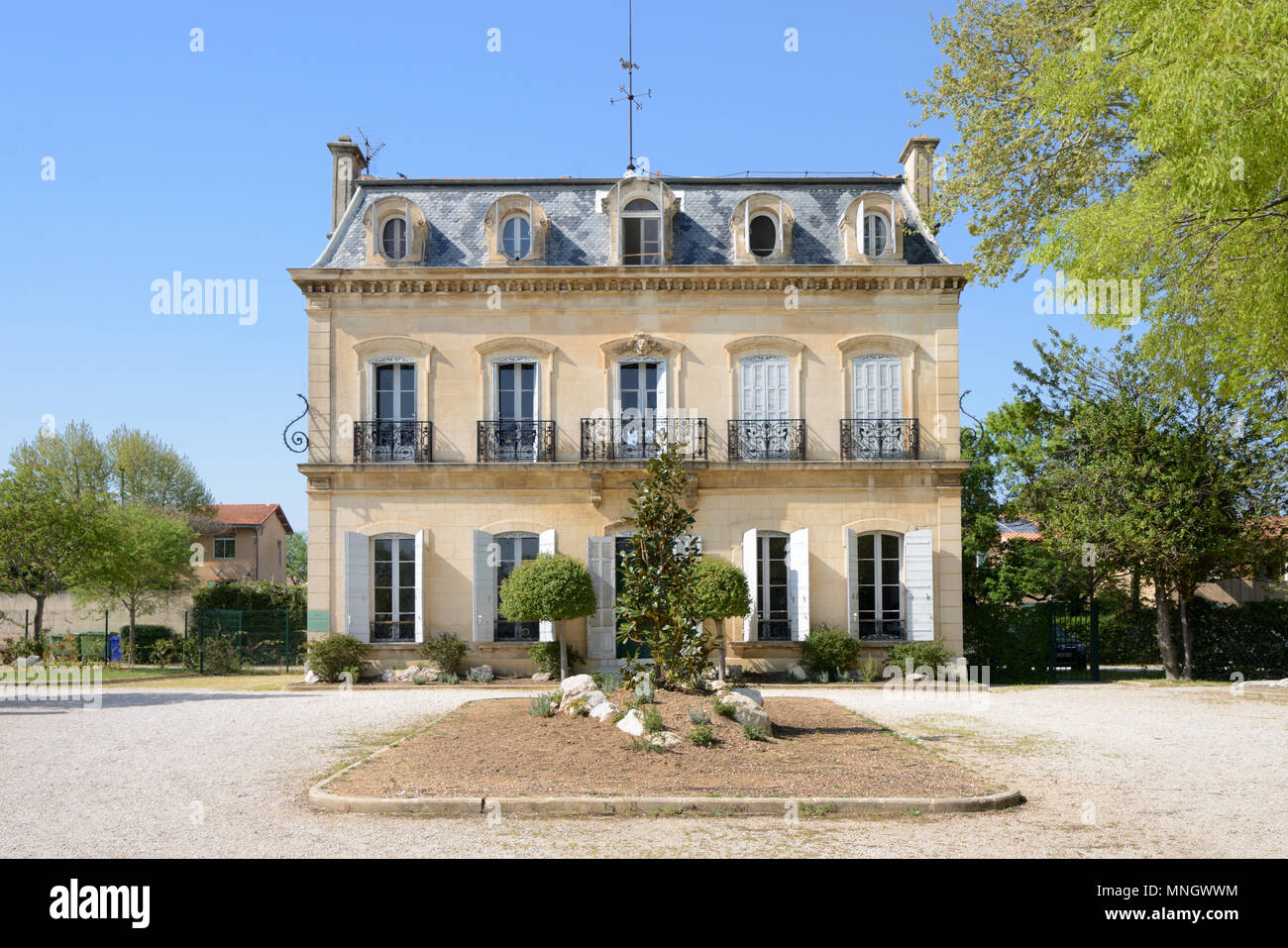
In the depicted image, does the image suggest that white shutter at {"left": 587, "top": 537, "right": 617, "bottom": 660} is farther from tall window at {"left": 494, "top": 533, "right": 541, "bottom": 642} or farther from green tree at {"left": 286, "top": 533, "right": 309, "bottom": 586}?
green tree at {"left": 286, "top": 533, "right": 309, "bottom": 586}

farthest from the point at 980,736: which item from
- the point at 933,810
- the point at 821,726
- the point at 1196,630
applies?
the point at 1196,630

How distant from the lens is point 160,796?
880 centimetres

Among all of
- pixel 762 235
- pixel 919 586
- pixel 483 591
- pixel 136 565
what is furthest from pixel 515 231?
pixel 136 565

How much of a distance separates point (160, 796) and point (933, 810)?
6.49 metres

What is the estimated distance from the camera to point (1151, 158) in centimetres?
1521

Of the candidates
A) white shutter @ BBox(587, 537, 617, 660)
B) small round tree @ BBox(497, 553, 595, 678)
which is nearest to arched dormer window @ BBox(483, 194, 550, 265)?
white shutter @ BBox(587, 537, 617, 660)

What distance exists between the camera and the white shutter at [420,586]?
807 inches

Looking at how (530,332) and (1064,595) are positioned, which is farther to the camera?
(1064,595)

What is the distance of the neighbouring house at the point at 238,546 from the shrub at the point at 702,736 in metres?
39.6

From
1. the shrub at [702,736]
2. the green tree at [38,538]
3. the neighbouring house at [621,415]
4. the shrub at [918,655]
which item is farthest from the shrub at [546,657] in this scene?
the shrub at [702,736]

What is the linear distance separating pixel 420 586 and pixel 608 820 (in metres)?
13.4

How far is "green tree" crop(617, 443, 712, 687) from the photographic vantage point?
12000 millimetres

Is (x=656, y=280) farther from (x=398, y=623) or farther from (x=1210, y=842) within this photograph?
(x=1210, y=842)

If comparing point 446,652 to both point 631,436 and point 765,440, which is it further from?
A: point 765,440
